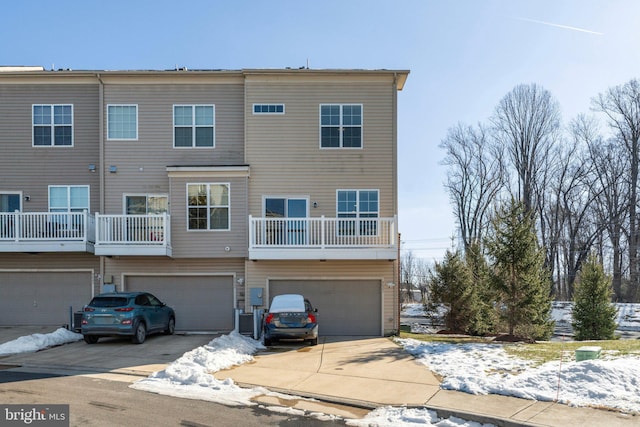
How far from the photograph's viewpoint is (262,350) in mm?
14398

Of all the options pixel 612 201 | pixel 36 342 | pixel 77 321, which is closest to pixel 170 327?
pixel 77 321

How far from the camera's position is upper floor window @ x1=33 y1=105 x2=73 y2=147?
19.7 meters

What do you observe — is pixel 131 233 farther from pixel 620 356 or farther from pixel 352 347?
pixel 620 356

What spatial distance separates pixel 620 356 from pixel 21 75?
2027 centimetres

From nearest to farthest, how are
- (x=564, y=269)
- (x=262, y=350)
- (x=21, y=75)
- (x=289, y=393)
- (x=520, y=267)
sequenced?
(x=289, y=393), (x=262, y=350), (x=520, y=267), (x=21, y=75), (x=564, y=269)

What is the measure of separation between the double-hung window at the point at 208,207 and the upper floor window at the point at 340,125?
3.97m

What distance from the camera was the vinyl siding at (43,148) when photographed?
1956 centimetres

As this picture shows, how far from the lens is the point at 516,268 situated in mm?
16953

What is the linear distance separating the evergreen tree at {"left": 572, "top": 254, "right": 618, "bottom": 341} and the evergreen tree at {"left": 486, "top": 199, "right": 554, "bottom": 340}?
6247 millimetres

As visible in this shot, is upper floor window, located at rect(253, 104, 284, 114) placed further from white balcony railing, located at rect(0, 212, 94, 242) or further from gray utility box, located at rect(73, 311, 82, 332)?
gray utility box, located at rect(73, 311, 82, 332)

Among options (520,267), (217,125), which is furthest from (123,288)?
(520,267)

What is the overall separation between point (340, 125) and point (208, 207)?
17.9 ft

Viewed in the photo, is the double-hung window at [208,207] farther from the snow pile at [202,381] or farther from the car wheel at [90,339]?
the snow pile at [202,381]

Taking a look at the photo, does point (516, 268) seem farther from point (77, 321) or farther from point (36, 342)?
point (36, 342)
